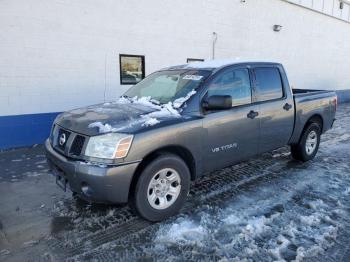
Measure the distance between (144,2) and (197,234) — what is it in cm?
693

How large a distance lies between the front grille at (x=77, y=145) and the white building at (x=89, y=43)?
4074 millimetres

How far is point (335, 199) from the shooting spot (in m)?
4.40

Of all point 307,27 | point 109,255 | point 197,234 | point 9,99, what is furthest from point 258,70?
point 307,27

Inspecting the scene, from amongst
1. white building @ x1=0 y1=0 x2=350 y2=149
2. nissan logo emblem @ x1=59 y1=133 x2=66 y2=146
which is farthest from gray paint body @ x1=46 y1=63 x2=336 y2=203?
white building @ x1=0 y1=0 x2=350 y2=149

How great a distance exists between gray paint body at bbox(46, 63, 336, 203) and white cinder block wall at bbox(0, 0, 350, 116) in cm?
347

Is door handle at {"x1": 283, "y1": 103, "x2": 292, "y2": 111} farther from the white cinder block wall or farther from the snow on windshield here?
the white cinder block wall

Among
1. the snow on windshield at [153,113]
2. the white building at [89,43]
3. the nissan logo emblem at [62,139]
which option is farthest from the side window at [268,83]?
the white building at [89,43]

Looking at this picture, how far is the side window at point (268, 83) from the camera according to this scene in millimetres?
4857

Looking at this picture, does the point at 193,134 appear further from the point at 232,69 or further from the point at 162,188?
the point at 232,69

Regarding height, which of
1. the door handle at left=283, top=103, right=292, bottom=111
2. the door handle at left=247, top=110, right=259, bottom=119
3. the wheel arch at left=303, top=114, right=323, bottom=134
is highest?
the door handle at left=283, top=103, right=292, bottom=111

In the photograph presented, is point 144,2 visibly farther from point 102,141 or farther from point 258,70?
point 102,141

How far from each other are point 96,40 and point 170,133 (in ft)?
16.9

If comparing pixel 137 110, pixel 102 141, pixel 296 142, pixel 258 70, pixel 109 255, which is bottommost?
pixel 109 255

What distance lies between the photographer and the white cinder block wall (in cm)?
684
